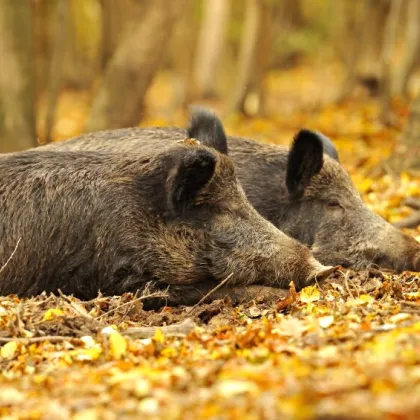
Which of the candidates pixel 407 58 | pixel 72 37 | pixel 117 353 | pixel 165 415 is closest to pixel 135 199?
pixel 117 353

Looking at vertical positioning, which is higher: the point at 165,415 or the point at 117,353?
the point at 165,415

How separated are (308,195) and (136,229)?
2163 mm

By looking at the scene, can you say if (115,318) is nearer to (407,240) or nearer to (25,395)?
(25,395)

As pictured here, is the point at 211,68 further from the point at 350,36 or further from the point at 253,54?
the point at 253,54

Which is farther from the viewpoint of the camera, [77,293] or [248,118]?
[248,118]

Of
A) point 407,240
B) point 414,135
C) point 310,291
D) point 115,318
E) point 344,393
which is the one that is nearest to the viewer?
point 344,393

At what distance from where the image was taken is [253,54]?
18891 mm

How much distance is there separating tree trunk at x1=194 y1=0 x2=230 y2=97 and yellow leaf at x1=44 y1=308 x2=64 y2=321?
58.0 ft

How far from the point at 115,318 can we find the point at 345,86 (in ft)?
54.2

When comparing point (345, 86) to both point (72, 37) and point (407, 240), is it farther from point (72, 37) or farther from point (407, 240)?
point (407, 240)

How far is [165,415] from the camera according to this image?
11.3 feet

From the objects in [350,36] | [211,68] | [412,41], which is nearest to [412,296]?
[412,41]

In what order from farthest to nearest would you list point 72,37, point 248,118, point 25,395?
point 72,37 < point 248,118 < point 25,395

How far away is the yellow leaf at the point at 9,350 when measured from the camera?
5102mm
